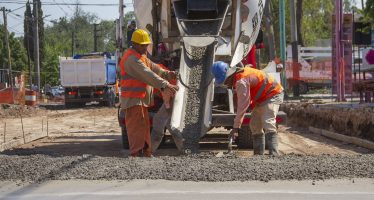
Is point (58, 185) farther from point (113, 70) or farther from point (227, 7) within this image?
point (113, 70)

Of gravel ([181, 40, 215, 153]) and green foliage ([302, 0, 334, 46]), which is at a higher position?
green foliage ([302, 0, 334, 46])

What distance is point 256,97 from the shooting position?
855 centimetres

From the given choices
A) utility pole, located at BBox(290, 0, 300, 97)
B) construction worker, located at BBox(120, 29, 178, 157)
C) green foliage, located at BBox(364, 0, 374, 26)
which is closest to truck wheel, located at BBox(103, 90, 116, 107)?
utility pole, located at BBox(290, 0, 300, 97)

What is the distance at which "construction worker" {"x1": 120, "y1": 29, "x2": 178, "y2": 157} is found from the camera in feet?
28.2

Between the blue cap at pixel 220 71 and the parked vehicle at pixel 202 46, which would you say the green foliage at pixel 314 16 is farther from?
the blue cap at pixel 220 71

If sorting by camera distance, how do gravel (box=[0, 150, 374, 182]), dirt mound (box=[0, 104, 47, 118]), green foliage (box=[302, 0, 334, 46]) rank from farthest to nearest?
green foliage (box=[302, 0, 334, 46]) < dirt mound (box=[0, 104, 47, 118]) < gravel (box=[0, 150, 374, 182])

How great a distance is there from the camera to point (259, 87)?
330 inches

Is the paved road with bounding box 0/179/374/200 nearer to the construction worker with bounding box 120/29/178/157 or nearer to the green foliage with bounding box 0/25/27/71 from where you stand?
the construction worker with bounding box 120/29/178/157

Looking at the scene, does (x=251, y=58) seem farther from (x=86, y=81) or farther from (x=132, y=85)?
(x=86, y=81)

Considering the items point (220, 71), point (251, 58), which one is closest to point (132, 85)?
point (220, 71)

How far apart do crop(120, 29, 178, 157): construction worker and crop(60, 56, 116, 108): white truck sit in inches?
886

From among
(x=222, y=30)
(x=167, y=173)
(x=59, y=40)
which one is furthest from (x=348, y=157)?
(x=59, y=40)

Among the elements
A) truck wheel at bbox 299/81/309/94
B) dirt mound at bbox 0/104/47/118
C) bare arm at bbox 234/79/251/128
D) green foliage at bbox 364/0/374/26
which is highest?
green foliage at bbox 364/0/374/26

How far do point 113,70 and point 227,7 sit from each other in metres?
22.7
